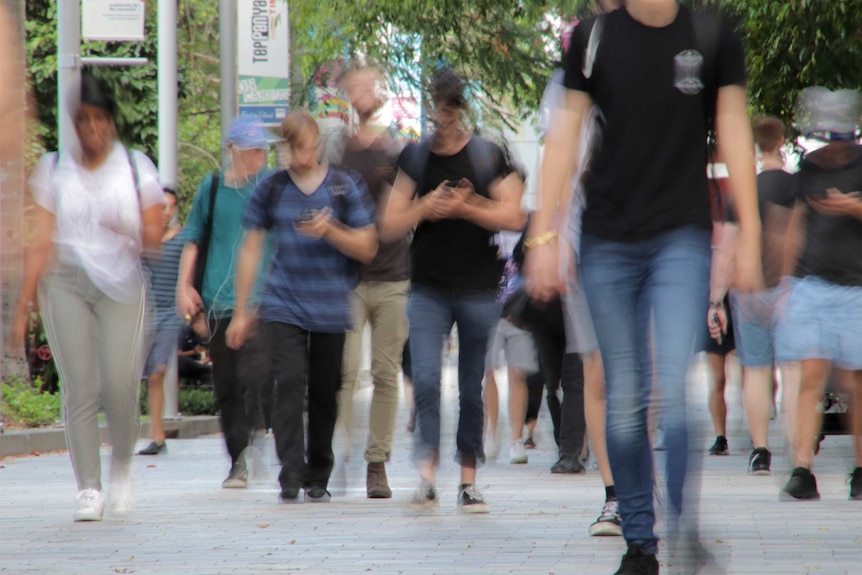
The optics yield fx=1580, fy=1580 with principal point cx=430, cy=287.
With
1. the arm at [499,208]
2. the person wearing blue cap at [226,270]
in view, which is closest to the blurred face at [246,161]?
the person wearing blue cap at [226,270]

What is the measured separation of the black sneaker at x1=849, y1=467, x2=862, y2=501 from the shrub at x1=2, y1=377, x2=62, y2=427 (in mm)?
7960

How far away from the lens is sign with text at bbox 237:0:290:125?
54.3 ft

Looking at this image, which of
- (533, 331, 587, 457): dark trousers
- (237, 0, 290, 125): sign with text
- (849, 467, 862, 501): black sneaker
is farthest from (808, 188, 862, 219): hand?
(237, 0, 290, 125): sign with text

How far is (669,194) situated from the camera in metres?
4.83

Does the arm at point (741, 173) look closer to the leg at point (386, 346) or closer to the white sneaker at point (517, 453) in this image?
the leg at point (386, 346)

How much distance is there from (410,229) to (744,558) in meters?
2.44

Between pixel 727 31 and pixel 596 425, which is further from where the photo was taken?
pixel 596 425

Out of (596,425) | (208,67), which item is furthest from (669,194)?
(208,67)

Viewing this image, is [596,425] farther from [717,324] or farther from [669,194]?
[717,324]

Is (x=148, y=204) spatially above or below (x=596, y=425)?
above

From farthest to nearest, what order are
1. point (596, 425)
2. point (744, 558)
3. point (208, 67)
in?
1. point (208, 67)
2. point (596, 425)
3. point (744, 558)

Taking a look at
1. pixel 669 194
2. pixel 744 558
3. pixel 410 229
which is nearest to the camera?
pixel 669 194

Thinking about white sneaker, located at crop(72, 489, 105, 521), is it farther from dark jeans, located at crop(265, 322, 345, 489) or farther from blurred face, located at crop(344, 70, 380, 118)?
blurred face, located at crop(344, 70, 380, 118)

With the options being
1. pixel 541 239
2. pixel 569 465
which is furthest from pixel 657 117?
pixel 569 465
